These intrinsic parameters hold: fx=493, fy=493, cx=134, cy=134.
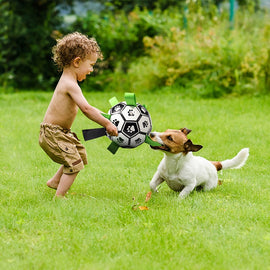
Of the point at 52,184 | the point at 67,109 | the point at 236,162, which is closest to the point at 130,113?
the point at 67,109

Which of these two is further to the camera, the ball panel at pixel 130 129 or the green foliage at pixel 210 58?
the green foliage at pixel 210 58

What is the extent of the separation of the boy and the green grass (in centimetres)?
34

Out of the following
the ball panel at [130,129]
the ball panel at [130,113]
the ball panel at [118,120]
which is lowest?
the ball panel at [130,129]

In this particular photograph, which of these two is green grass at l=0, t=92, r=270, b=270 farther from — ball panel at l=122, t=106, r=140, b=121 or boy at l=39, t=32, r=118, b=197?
ball panel at l=122, t=106, r=140, b=121

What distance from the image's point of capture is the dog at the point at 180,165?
4.64 metres

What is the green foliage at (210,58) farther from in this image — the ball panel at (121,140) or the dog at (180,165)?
the ball panel at (121,140)

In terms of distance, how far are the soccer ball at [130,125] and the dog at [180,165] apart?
125 millimetres

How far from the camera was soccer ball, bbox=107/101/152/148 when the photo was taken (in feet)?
14.9

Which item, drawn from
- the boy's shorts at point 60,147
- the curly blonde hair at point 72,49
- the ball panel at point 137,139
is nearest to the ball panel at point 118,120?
the ball panel at point 137,139

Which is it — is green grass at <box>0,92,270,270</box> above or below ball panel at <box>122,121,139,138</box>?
below

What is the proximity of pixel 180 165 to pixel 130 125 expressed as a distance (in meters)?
0.67

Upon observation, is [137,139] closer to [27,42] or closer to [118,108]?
[118,108]

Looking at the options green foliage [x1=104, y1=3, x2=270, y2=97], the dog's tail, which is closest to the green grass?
the dog's tail

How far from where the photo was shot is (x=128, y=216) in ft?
13.6
